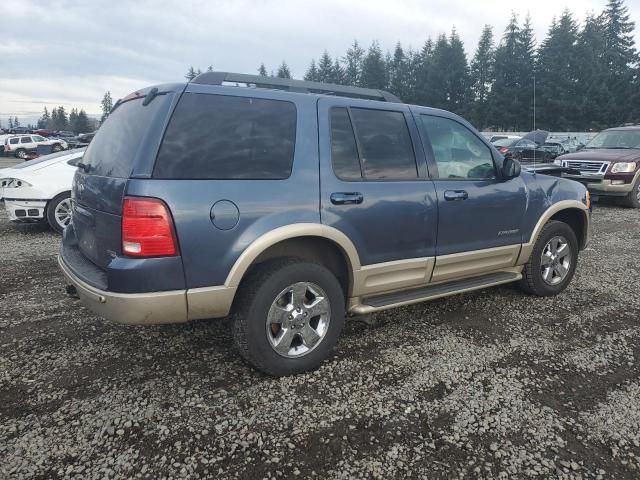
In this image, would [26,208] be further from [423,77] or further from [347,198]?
[423,77]

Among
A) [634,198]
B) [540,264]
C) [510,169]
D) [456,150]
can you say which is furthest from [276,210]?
[634,198]

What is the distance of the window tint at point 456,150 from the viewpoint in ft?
12.5

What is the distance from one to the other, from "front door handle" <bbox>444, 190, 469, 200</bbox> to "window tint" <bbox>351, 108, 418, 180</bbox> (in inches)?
12.5

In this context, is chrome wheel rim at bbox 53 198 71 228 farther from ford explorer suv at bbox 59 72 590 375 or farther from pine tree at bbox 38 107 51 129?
pine tree at bbox 38 107 51 129

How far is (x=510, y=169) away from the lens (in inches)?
159

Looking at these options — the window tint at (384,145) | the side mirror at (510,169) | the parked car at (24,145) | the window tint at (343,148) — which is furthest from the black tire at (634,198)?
the parked car at (24,145)

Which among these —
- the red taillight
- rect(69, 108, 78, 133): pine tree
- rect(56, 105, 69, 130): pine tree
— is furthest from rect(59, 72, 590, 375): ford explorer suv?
rect(56, 105, 69, 130): pine tree

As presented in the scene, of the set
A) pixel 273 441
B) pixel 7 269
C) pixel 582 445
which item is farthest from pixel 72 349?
pixel 582 445

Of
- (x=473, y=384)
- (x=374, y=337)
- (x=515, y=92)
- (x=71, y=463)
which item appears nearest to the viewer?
(x=71, y=463)

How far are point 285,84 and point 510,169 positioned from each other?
2.08 m

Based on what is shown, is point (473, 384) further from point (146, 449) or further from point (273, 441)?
point (146, 449)

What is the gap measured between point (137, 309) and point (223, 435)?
0.84 metres

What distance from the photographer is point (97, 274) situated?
291cm

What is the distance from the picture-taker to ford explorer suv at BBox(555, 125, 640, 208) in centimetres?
1067
